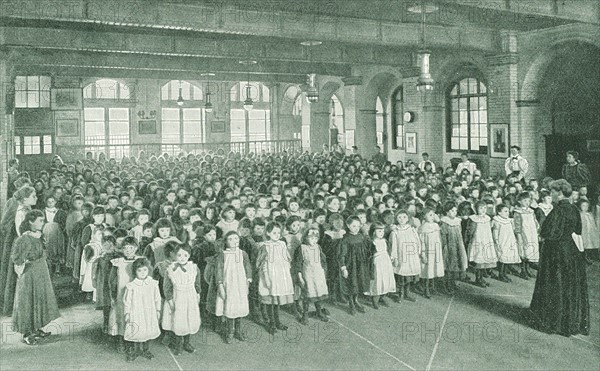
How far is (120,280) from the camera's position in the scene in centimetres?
641

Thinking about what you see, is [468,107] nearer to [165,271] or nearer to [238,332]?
[238,332]

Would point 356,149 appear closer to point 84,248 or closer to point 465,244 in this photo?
point 465,244

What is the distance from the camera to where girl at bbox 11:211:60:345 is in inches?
257

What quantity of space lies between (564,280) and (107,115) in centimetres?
2589

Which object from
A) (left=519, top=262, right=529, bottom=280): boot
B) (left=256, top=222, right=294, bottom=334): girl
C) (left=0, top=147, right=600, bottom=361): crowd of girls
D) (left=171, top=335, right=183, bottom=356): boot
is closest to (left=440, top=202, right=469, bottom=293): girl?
(left=0, top=147, right=600, bottom=361): crowd of girls

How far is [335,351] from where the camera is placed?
6371 millimetres

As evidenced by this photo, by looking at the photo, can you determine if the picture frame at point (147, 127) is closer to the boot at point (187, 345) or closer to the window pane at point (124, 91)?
the window pane at point (124, 91)

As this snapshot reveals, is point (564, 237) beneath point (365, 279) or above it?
above

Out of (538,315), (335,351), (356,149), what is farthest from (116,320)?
(356,149)

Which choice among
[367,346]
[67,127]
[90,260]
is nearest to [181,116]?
[67,127]

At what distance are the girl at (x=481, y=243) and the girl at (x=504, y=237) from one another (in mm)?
158

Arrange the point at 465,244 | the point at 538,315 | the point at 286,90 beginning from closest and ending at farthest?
1. the point at 538,315
2. the point at 465,244
3. the point at 286,90

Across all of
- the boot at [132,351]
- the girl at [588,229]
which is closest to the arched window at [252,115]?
the girl at [588,229]

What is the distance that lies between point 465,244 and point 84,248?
19.3ft
